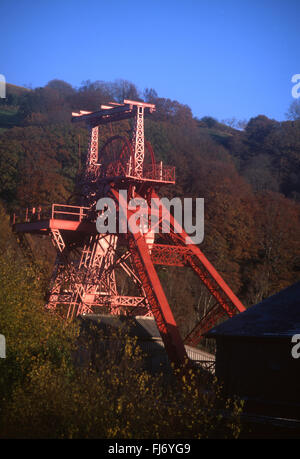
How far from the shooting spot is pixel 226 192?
54062mm

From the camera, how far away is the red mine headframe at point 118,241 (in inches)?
1029

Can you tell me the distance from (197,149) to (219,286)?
3971 cm

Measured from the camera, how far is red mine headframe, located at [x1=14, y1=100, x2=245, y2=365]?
26.1m

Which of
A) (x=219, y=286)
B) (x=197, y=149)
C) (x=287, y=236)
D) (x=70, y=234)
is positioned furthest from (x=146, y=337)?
(x=197, y=149)

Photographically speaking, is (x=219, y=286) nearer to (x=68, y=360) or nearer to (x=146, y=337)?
(x=146, y=337)

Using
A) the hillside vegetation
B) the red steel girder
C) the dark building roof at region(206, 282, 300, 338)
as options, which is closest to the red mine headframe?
the red steel girder

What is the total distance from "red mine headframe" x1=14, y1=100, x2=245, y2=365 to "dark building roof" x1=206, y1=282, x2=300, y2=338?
5.86m

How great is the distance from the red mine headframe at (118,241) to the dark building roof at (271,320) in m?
5.86

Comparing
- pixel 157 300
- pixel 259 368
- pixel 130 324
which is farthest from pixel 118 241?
pixel 259 368

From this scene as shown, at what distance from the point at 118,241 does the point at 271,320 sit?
13.6 meters

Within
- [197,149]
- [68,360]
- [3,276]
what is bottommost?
[68,360]

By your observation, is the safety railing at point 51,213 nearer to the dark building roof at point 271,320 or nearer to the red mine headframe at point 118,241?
the red mine headframe at point 118,241

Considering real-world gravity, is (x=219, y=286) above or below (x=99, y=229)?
below

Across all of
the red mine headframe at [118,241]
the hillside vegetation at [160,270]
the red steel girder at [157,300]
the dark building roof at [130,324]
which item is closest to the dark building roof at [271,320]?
the hillside vegetation at [160,270]
